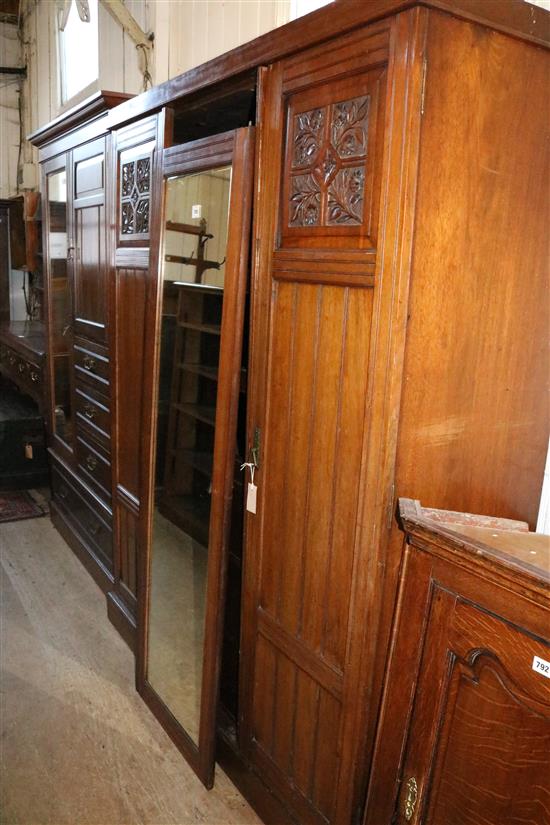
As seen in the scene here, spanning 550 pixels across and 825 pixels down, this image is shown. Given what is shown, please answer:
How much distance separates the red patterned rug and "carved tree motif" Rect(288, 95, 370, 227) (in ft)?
10.5

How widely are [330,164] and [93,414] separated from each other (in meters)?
2.06

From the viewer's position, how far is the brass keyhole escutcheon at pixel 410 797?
1314mm

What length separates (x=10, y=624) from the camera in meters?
2.84

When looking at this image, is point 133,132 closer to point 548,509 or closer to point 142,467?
point 142,467

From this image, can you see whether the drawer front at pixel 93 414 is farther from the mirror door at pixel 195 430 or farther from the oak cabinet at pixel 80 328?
the mirror door at pixel 195 430

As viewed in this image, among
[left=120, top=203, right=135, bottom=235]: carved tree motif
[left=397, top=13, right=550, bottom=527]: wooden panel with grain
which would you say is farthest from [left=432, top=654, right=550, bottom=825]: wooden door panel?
[left=120, top=203, right=135, bottom=235]: carved tree motif

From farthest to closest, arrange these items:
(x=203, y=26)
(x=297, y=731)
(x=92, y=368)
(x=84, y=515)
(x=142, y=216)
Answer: (x=84, y=515), (x=92, y=368), (x=203, y=26), (x=142, y=216), (x=297, y=731)

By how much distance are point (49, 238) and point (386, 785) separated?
3107mm

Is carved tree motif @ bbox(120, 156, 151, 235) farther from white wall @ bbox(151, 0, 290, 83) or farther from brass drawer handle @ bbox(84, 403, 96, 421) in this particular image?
brass drawer handle @ bbox(84, 403, 96, 421)

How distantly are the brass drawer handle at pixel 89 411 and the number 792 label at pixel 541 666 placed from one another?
2.42 m

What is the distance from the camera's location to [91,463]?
10.4ft

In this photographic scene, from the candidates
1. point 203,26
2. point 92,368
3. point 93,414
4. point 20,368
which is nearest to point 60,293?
point 92,368

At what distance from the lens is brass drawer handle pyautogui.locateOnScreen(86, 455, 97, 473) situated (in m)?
3.11

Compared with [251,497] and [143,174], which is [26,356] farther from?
[251,497]
